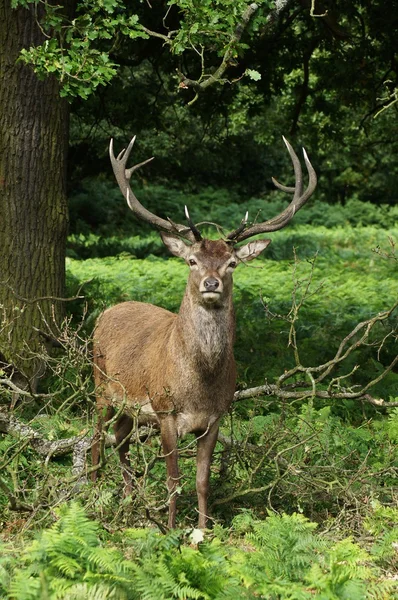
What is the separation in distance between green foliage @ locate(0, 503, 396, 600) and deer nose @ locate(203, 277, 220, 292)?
170cm

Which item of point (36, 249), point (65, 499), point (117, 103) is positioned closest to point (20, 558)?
point (65, 499)

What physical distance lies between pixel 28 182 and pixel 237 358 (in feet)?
10.3

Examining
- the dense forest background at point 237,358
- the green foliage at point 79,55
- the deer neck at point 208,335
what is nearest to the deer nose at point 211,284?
the deer neck at point 208,335

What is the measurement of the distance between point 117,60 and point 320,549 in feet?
27.2

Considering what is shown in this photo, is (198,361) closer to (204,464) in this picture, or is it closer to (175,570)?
(204,464)

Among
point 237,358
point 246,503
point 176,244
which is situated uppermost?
point 176,244

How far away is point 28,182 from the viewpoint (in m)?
9.93

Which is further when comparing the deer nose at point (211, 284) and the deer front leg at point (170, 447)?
the deer front leg at point (170, 447)

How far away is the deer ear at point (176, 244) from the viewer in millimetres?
7262

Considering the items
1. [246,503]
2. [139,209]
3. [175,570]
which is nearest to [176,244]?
[139,209]

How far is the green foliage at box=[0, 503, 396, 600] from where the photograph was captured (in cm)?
501

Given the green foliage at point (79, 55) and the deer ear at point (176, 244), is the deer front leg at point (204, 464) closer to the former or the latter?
the deer ear at point (176, 244)

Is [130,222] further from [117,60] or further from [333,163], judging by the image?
[117,60]

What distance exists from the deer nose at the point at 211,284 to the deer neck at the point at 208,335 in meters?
0.27
